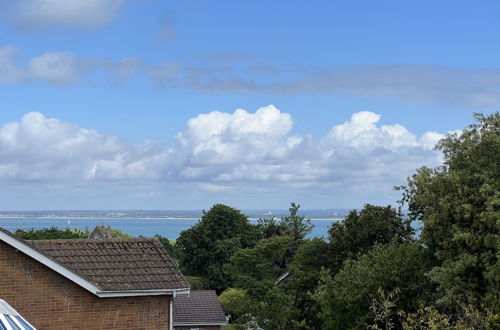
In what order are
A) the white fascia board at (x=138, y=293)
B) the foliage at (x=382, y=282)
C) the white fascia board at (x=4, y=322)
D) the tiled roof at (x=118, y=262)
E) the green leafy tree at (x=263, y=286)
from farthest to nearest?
the green leafy tree at (x=263, y=286)
the foliage at (x=382, y=282)
the tiled roof at (x=118, y=262)
the white fascia board at (x=138, y=293)
the white fascia board at (x=4, y=322)

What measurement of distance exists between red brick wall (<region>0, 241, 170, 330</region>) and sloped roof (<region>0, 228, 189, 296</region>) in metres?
0.35

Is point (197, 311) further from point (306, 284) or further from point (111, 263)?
point (111, 263)

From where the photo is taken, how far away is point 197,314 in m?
53.0

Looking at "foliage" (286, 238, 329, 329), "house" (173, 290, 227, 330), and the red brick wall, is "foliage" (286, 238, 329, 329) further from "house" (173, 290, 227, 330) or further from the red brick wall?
the red brick wall

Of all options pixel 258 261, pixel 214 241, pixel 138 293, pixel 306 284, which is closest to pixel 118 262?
pixel 138 293

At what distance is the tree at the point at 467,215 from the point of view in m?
28.9

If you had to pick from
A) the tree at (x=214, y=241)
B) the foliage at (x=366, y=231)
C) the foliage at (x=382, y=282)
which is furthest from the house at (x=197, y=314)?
the tree at (x=214, y=241)

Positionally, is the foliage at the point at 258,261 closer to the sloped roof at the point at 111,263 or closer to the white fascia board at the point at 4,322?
the sloped roof at the point at 111,263

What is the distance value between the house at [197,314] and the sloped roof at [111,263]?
29730 millimetres

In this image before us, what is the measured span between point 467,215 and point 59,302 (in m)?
17.0

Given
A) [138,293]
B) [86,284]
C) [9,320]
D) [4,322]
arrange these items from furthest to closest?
[138,293] < [86,284] < [9,320] < [4,322]

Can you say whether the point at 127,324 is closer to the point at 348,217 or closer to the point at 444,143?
the point at 444,143

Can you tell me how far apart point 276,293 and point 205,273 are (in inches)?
1649

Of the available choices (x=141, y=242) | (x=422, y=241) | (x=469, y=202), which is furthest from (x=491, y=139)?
(x=141, y=242)
